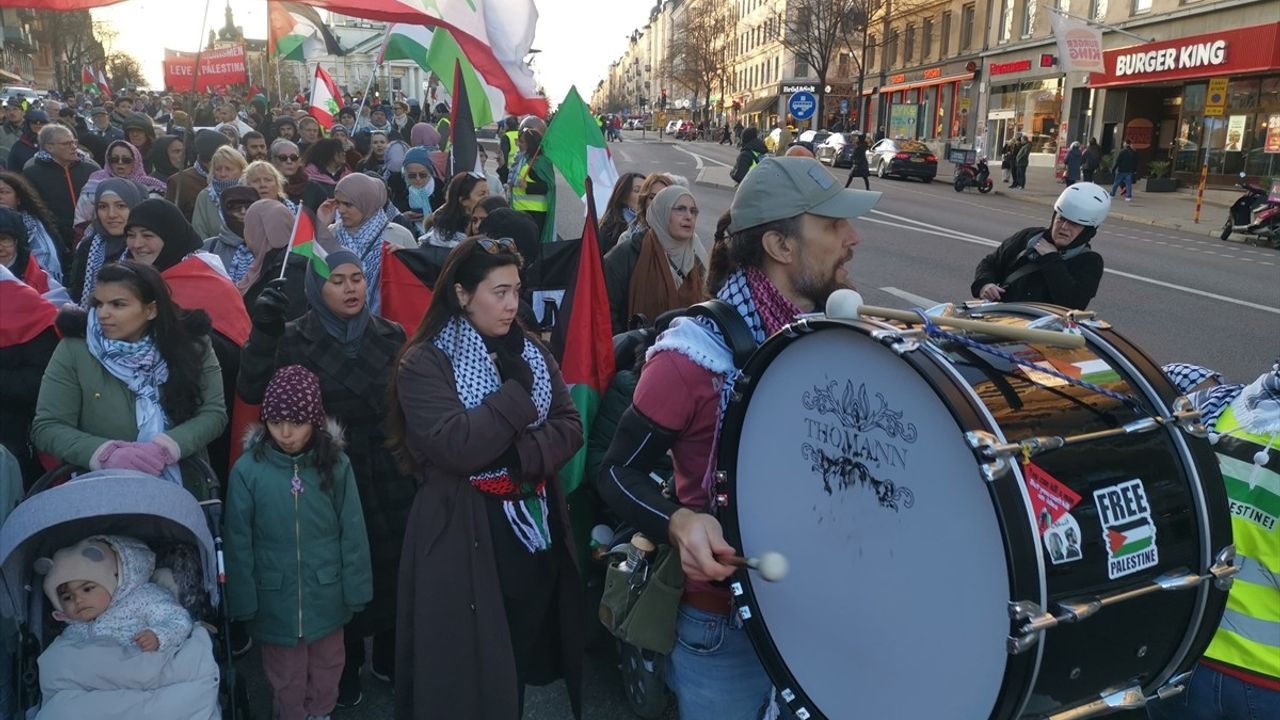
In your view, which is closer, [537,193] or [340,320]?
[340,320]

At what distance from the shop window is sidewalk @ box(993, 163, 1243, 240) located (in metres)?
13.5

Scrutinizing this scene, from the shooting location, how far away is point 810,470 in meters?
1.91

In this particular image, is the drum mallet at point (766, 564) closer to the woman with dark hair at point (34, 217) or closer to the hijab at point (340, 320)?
the hijab at point (340, 320)

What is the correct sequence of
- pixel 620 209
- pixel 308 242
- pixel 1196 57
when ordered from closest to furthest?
pixel 308 242
pixel 620 209
pixel 1196 57

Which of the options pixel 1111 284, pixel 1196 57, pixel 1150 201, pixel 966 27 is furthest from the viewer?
pixel 966 27

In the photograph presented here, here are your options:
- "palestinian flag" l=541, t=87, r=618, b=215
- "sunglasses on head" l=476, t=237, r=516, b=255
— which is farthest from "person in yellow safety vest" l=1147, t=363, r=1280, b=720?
"palestinian flag" l=541, t=87, r=618, b=215

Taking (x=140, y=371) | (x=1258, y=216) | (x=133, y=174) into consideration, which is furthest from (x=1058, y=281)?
(x=1258, y=216)

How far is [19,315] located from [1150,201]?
2710 cm

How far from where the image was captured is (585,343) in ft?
12.8

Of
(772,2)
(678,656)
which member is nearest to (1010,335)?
(678,656)

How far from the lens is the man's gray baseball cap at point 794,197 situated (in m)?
2.11

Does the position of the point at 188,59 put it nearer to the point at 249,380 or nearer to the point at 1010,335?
the point at 249,380

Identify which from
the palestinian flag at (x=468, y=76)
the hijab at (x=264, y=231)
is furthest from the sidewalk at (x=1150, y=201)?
the hijab at (x=264, y=231)

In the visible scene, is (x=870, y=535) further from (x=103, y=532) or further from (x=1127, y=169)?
(x=1127, y=169)
